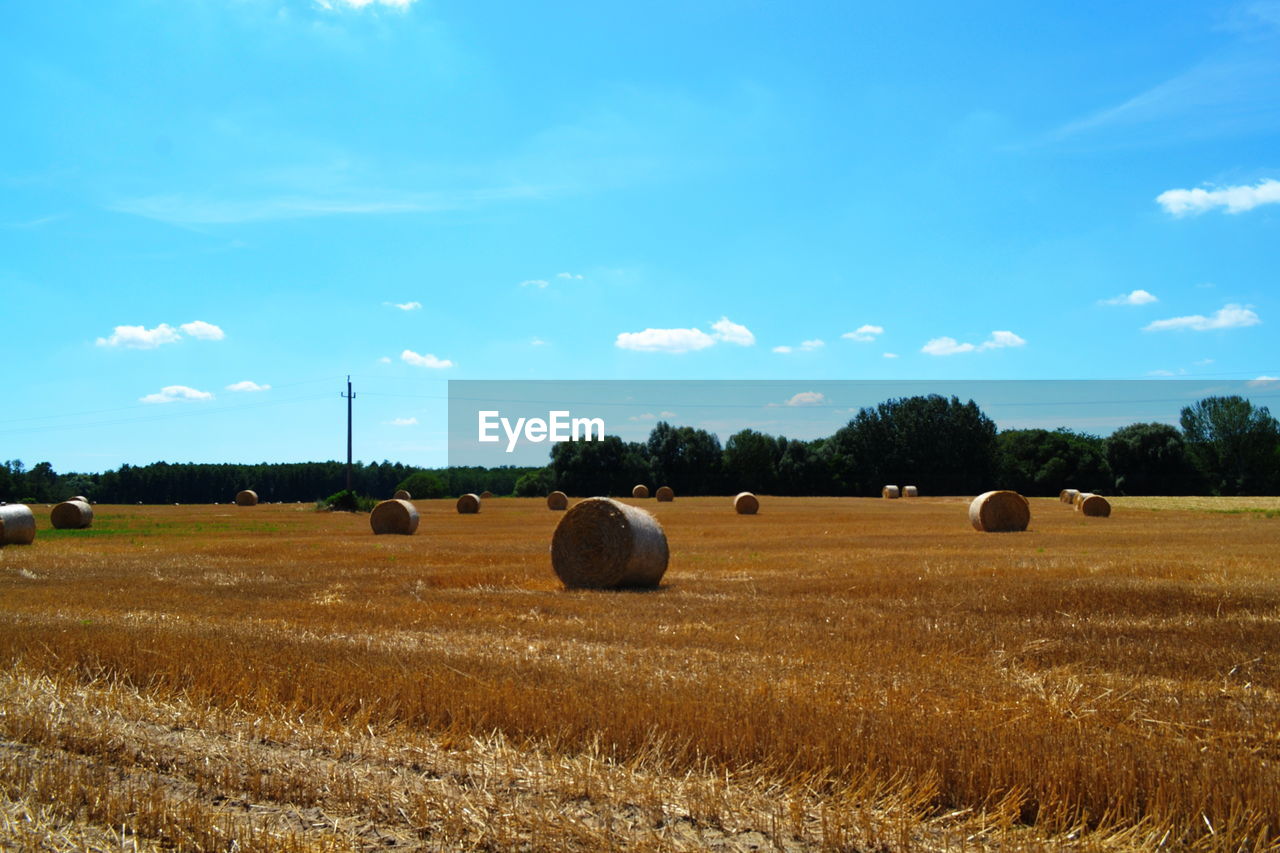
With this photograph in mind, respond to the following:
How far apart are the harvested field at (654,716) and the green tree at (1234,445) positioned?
270 feet

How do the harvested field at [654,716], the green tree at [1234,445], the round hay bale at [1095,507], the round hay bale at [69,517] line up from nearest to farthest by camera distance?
the harvested field at [654,716] < the round hay bale at [69,517] < the round hay bale at [1095,507] < the green tree at [1234,445]

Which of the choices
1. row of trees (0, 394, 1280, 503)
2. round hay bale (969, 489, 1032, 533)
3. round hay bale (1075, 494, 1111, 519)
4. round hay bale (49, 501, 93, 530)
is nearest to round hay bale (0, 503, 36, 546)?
round hay bale (49, 501, 93, 530)

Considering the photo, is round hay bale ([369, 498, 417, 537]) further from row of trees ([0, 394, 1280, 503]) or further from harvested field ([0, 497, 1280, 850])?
row of trees ([0, 394, 1280, 503])

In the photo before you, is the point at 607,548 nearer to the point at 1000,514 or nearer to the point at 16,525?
the point at 1000,514

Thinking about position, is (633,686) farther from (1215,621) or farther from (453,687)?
(1215,621)

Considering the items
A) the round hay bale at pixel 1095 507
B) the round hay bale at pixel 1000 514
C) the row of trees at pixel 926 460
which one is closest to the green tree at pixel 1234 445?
the row of trees at pixel 926 460

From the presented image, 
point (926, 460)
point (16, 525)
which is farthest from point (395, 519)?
point (926, 460)

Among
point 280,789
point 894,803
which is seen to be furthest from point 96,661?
point 894,803

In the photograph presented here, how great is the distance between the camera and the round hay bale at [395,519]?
2959cm

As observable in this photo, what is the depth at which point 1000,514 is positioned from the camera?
2755 cm

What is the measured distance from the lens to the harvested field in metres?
4.48

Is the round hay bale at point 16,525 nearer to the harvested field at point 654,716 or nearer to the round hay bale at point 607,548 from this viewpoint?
the harvested field at point 654,716

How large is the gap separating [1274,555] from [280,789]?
56.6 ft

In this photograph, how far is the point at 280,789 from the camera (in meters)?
5.02
